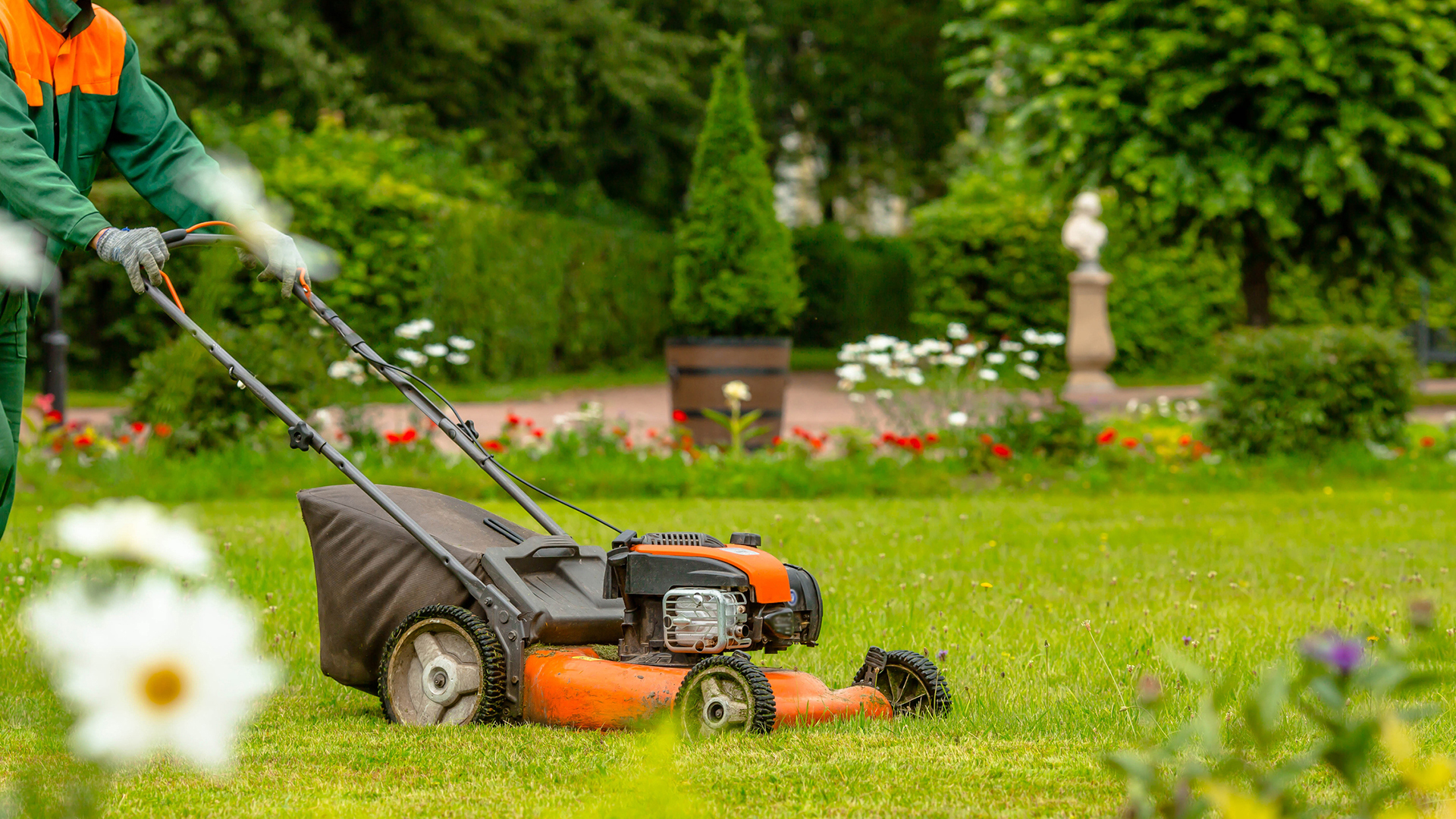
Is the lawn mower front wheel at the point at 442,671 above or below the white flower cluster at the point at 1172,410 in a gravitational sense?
below

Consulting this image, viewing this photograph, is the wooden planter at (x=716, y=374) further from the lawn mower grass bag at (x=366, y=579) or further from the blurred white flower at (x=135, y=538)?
the blurred white flower at (x=135, y=538)

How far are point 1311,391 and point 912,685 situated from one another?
254 inches

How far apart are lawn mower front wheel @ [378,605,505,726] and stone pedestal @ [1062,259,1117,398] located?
11.9 m

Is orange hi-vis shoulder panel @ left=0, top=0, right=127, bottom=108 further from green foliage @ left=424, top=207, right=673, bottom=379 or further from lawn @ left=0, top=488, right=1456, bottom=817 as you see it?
green foliage @ left=424, top=207, right=673, bottom=379

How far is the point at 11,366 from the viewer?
10.9ft

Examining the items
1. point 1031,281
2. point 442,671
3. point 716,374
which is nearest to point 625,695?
point 442,671

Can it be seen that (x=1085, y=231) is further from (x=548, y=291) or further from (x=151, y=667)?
(x=151, y=667)

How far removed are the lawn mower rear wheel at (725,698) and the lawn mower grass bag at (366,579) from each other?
2.13 feet

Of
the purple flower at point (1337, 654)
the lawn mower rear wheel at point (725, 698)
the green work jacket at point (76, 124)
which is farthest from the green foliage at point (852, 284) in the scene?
the purple flower at point (1337, 654)

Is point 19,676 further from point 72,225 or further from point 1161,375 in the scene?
point 1161,375

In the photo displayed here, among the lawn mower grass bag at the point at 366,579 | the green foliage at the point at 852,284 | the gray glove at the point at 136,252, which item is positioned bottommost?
the lawn mower grass bag at the point at 366,579

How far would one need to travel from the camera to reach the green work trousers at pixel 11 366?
3.18 metres

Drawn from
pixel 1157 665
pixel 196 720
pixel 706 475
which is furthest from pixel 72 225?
pixel 706 475

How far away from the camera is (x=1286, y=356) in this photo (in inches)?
357
